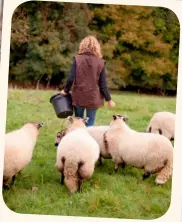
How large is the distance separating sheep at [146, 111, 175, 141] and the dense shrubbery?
263 mm

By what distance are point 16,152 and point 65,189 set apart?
1.60ft

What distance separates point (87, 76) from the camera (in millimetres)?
4062

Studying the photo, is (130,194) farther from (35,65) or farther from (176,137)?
(35,65)

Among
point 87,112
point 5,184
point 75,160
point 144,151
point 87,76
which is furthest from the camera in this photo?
point 87,112

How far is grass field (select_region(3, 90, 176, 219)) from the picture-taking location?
3.64 m

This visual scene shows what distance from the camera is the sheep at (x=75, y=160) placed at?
356cm

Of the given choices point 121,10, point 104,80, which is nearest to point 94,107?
point 104,80

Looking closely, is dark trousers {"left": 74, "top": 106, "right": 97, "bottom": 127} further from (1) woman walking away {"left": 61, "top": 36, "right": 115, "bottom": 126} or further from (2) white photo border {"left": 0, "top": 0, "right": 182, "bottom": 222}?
(2) white photo border {"left": 0, "top": 0, "right": 182, "bottom": 222}

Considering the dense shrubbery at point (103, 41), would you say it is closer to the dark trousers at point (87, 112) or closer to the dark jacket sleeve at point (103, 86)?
the dark jacket sleeve at point (103, 86)

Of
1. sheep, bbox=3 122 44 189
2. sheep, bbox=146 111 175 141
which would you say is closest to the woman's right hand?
sheep, bbox=146 111 175 141

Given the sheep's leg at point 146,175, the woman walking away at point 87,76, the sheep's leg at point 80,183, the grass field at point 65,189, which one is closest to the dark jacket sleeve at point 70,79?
the woman walking away at point 87,76

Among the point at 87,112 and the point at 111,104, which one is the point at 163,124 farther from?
the point at 87,112

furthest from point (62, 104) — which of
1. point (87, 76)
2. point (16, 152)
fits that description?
point (16, 152)

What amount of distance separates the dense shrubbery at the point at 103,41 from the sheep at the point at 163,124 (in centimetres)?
26
